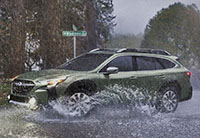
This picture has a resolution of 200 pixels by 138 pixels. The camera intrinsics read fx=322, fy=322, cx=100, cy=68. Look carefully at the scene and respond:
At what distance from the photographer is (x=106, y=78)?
721 cm

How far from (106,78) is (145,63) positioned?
140 cm

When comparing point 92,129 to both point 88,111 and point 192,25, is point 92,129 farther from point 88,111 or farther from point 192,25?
point 192,25

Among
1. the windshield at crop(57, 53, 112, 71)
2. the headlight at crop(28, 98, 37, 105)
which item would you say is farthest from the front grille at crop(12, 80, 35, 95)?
the windshield at crop(57, 53, 112, 71)

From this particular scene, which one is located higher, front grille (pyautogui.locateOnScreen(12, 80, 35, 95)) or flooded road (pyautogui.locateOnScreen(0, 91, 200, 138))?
front grille (pyautogui.locateOnScreen(12, 80, 35, 95))

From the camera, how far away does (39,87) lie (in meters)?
6.53

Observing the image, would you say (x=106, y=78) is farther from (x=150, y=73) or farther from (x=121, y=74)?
(x=150, y=73)

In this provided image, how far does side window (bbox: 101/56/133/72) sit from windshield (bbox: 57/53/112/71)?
0.20 m

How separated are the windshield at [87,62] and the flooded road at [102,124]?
1041 mm

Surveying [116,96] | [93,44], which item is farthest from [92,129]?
[93,44]

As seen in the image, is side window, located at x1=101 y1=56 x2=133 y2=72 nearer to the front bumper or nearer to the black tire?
the black tire

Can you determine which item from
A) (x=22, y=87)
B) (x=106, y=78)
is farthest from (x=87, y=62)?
(x=22, y=87)

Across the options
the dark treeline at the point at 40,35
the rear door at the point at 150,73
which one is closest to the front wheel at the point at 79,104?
the rear door at the point at 150,73

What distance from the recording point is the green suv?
660cm

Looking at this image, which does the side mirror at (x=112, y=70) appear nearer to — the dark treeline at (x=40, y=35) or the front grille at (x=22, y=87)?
the front grille at (x=22, y=87)
